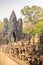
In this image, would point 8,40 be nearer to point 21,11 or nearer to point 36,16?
point 36,16

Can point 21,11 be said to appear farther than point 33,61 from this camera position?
Yes

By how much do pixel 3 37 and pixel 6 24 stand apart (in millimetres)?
1677

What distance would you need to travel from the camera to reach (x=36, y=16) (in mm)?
38312

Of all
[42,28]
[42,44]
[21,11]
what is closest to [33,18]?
[21,11]

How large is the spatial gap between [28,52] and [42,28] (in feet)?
67.9

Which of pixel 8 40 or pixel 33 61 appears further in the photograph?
pixel 8 40

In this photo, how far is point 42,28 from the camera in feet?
102

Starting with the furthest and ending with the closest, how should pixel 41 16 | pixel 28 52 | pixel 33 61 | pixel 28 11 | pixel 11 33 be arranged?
pixel 28 11
pixel 41 16
pixel 11 33
pixel 28 52
pixel 33 61

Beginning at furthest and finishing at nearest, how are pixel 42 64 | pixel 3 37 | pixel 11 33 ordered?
pixel 3 37 → pixel 11 33 → pixel 42 64

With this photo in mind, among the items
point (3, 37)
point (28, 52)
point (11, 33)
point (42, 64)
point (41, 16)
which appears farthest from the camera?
point (41, 16)

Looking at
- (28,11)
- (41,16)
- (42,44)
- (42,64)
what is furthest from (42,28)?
(42,64)

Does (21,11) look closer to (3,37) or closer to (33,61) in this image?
(3,37)

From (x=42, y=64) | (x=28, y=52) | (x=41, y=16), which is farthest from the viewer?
(x=41, y=16)

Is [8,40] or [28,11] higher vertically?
[28,11]
